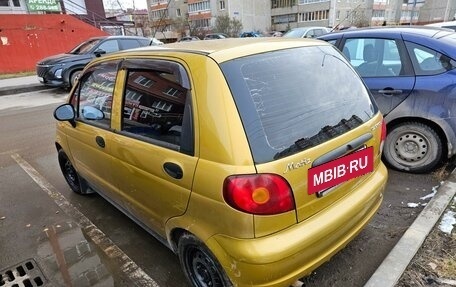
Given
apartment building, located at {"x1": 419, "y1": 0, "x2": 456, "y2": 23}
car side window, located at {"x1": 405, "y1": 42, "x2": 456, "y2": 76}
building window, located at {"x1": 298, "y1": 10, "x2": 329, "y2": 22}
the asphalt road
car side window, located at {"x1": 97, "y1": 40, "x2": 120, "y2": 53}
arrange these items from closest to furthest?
1. the asphalt road
2. car side window, located at {"x1": 405, "y1": 42, "x2": 456, "y2": 76}
3. car side window, located at {"x1": 97, "y1": 40, "x2": 120, "y2": 53}
4. building window, located at {"x1": 298, "y1": 10, "x2": 329, "y2": 22}
5. apartment building, located at {"x1": 419, "y1": 0, "x2": 456, "y2": 23}

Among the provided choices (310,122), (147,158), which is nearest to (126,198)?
(147,158)

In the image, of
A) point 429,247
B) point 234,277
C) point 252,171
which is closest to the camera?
point 252,171

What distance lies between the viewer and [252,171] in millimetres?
1716

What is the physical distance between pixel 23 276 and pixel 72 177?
4.97ft

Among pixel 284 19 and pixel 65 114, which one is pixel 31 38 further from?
pixel 284 19

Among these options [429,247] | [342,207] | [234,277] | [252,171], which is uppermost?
[252,171]

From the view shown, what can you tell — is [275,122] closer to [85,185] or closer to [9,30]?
[85,185]

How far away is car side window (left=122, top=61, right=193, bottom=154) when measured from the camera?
2.04m

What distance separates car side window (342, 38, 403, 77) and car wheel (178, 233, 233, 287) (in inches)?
119

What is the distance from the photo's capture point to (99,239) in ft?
10.3

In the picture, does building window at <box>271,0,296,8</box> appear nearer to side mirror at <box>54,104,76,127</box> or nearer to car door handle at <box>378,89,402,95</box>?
car door handle at <box>378,89,402,95</box>

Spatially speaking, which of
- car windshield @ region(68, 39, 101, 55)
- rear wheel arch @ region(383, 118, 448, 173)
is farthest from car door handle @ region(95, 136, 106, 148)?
car windshield @ region(68, 39, 101, 55)

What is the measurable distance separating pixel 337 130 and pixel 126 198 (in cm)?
172

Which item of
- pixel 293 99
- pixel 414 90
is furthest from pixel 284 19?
pixel 293 99
